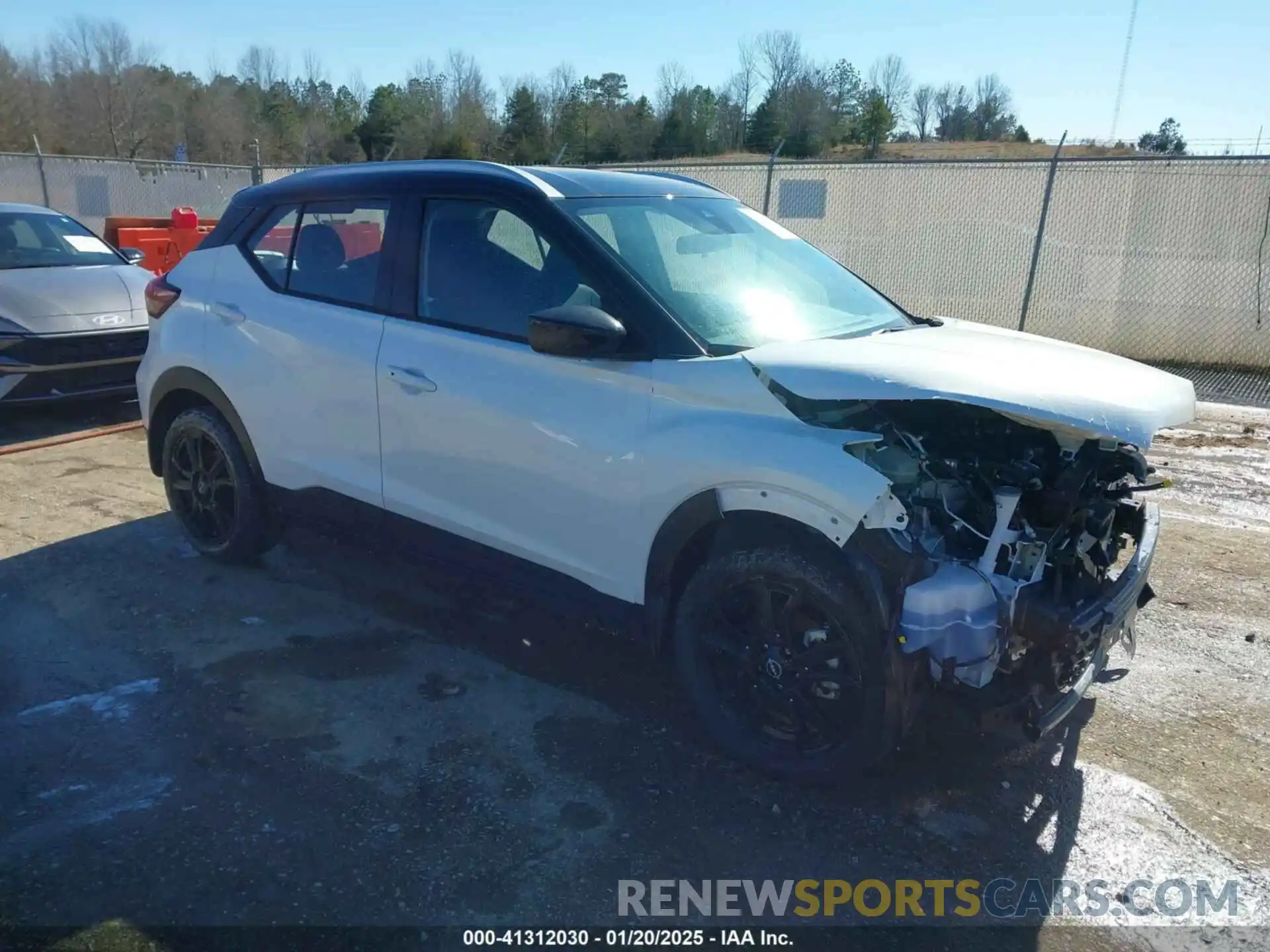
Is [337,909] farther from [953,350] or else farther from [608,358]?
[953,350]

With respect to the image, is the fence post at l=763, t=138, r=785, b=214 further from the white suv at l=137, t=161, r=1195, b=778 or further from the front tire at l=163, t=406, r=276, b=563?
the front tire at l=163, t=406, r=276, b=563

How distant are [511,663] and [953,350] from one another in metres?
2.14

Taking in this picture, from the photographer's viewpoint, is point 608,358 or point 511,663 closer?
point 608,358

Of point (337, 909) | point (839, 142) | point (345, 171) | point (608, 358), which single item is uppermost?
point (839, 142)

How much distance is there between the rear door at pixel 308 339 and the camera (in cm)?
416

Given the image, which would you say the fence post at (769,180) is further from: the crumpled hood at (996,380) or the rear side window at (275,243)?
the crumpled hood at (996,380)

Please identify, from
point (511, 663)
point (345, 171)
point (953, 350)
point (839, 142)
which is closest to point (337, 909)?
point (511, 663)

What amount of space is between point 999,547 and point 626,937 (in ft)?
5.07

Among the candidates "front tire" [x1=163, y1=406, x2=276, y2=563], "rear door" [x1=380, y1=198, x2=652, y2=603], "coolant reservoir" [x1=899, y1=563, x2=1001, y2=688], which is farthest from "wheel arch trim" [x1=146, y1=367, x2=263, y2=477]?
"coolant reservoir" [x1=899, y1=563, x2=1001, y2=688]

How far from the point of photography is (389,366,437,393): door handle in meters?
3.86

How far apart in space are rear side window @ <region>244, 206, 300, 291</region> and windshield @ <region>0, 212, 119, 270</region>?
446cm

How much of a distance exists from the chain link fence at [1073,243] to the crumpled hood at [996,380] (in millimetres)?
7695

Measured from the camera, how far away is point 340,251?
4.43 meters

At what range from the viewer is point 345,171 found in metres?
4.52
